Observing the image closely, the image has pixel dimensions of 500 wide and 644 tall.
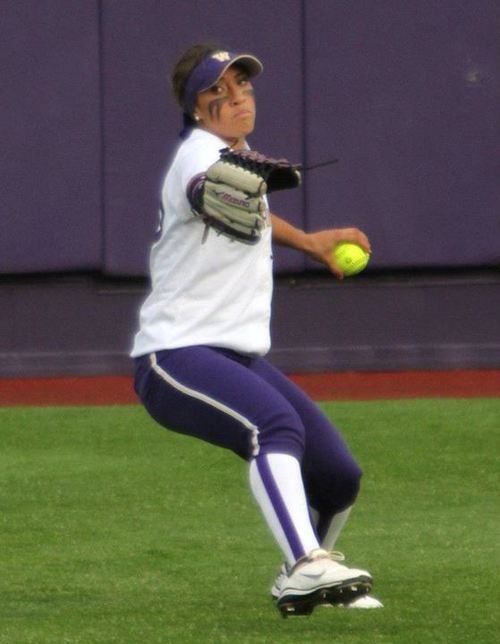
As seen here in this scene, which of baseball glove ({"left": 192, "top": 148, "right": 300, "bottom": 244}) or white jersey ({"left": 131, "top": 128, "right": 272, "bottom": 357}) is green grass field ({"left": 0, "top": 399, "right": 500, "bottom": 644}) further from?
baseball glove ({"left": 192, "top": 148, "right": 300, "bottom": 244})

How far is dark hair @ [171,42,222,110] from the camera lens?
17.4 ft

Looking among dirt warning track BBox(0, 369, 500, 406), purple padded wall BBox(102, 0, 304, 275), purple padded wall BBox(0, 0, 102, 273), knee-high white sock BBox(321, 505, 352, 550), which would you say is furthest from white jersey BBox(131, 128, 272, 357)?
purple padded wall BBox(0, 0, 102, 273)

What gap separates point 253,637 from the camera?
504 centimetres

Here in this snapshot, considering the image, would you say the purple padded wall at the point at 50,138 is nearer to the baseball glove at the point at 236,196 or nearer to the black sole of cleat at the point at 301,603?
the baseball glove at the point at 236,196

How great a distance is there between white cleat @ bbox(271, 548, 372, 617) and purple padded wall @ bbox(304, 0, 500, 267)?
753 cm

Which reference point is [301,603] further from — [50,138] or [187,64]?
[50,138]

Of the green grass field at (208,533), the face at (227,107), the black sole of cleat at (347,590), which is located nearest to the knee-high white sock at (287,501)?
the black sole of cleat at (347,590)

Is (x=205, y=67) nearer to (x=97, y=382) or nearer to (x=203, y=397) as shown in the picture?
(x=203, y=397)

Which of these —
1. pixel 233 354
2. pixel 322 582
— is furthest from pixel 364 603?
pixel 233 354

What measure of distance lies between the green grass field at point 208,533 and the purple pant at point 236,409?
47 cm

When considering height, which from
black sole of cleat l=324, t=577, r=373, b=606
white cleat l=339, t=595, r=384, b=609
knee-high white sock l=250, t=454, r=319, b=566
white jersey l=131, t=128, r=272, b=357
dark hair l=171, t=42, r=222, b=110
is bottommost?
white cleat l=339, t=595, r=384, b=609

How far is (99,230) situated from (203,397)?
7.45m

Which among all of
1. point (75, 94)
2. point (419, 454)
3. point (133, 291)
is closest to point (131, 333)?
point (133, 291)

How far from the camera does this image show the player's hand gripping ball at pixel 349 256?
17.5ft
